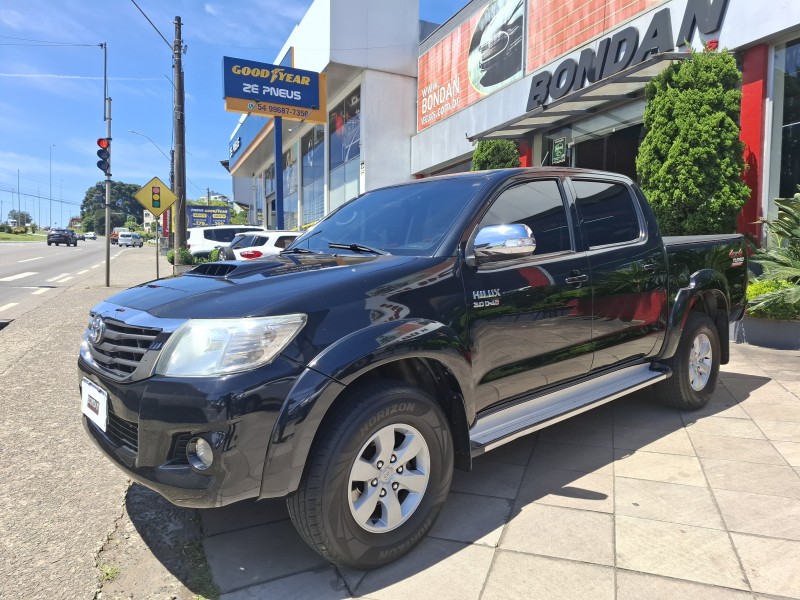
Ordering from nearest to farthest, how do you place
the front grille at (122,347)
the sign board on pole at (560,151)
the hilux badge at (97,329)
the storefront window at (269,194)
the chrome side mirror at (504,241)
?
the front grille at (122,347), the hilux badge at (97,329), the chrome side mirror at (504,241), the sign board on pole at (560,151), the storefront window at (269,194)

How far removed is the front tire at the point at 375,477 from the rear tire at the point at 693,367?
2537mm

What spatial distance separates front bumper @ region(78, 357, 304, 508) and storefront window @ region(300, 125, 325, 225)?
22.2m

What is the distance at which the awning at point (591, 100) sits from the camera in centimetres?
839

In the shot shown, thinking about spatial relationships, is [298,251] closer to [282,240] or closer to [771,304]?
[771,304]

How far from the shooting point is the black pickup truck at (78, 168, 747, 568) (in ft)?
6.80

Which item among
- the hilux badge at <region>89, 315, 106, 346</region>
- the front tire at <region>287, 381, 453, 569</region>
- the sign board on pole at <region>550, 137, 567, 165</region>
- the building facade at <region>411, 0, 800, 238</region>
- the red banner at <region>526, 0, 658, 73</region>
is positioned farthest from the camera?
the sign board on pole at <region>550, 137, 567, 165</region>

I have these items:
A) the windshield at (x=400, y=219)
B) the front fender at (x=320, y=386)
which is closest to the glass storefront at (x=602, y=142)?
the windshield at (x=400, y=219)

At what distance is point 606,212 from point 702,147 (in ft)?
15.4

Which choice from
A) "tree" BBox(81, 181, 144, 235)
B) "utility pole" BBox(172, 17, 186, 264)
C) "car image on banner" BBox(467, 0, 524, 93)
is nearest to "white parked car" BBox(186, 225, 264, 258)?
"utility pole" BBox(172, 17, 186, 264)

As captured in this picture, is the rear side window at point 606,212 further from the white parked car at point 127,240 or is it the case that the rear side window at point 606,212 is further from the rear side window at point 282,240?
the white parked car at point 127,240

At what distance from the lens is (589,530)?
8.91 feet

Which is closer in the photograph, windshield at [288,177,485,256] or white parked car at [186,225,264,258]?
windshield at [288,177,485,256]

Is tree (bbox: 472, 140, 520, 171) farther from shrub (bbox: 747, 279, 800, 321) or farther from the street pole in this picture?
the street pole

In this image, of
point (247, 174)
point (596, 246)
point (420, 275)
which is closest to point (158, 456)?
point (420, 275)
